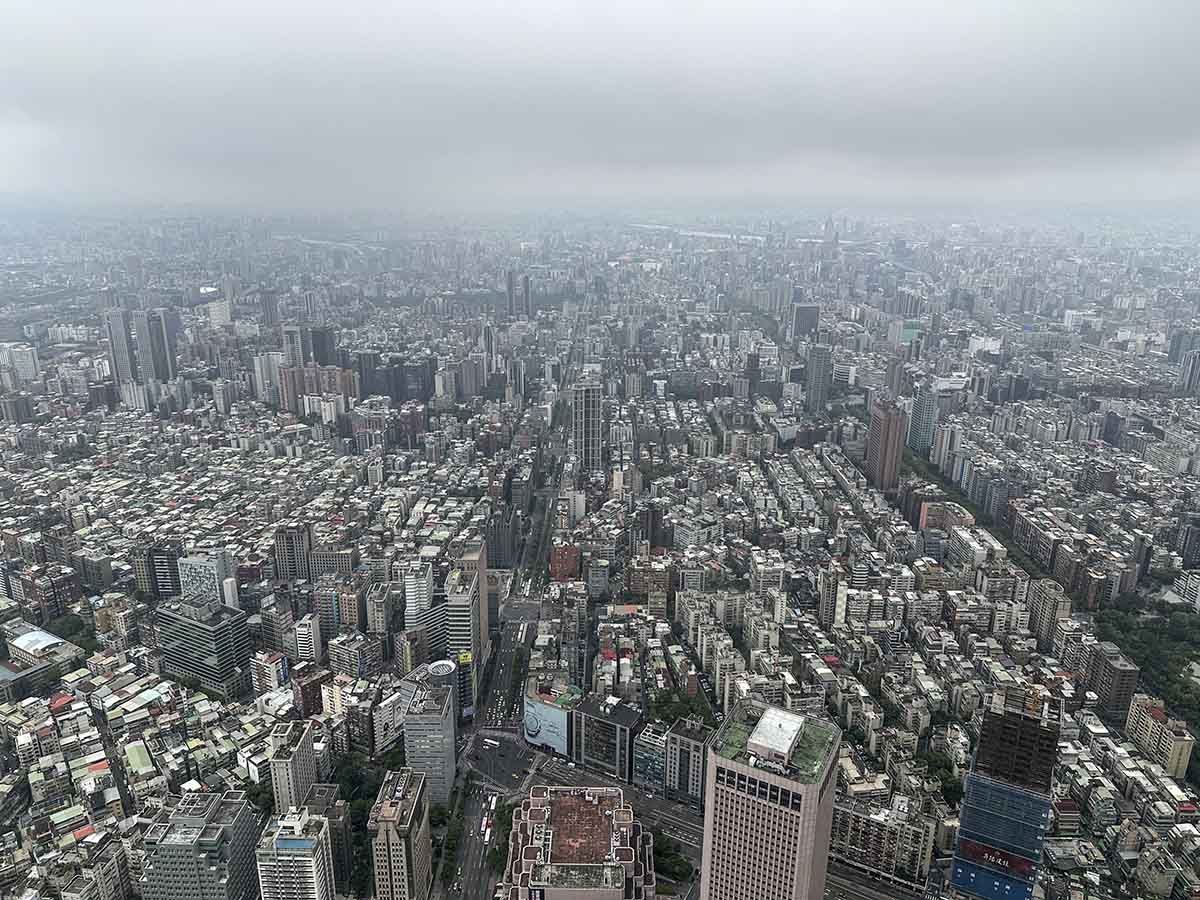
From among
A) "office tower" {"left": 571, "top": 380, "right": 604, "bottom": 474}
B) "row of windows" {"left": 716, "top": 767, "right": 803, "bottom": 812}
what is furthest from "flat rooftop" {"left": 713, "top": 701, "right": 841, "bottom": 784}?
"office tower" {"left": 571, "top": 380, "right": 604, "bottom": 474}

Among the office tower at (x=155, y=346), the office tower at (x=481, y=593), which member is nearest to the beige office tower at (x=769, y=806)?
the office tower at (x=481, y=593)

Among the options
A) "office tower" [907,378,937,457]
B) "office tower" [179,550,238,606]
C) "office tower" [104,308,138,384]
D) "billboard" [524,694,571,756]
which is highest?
"office tower" [104,308,138,384]

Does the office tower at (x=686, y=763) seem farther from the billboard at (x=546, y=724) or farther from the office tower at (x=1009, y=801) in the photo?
the office tower at (x=1009, y=801)

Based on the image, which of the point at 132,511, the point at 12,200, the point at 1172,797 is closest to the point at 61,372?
the point at 12,200

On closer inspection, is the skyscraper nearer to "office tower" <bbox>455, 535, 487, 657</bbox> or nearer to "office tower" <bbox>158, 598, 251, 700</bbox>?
"office tower" <bbox>158, 598, 251, 700</bbox>

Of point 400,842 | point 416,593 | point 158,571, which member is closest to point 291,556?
point 158,571

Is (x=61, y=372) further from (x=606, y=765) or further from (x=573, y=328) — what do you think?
(x=606, y=765)

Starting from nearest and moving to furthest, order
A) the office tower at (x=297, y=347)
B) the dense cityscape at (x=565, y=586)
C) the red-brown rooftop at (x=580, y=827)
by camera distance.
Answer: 1. the red-brown rooftop at (x=580, y=827)
2. the dense cityscape at (x=565, y=586)
3. the office tower at (x=297, y=347)
